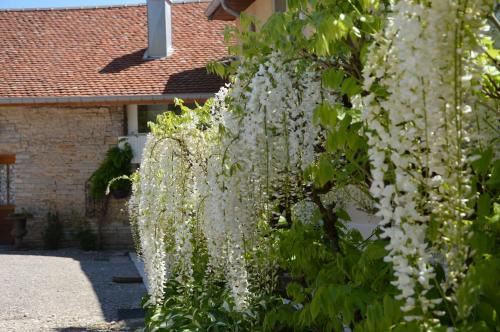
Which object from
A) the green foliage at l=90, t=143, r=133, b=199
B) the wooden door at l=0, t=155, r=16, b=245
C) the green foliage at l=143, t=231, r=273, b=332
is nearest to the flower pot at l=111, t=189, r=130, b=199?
the green foliage at l=90, t=143, r=133, b=199

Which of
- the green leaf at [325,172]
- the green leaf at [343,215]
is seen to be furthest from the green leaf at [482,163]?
the green leaf at [343,215]

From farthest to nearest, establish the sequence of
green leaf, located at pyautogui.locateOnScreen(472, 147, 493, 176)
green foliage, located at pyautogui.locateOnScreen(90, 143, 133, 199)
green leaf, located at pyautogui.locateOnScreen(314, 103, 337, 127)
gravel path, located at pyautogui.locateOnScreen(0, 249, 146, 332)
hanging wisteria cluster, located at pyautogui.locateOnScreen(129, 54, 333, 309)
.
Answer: green foliage, located at pyautogui.locateOnScreen(90, 143, 133, 199) → gravel path, located at pyautogui.locateOnScreen(0, 249, 146, 332) → hanging wisteria cluster, located at pyautogui.locateOnScreen(129, 54, 333, 309) → green leaf, located at pyautogui.locateOnScreen(314, 103, 337, 127) → green leaf, located at pyautogui.locateOnScreen(472, 147, 493, 176)

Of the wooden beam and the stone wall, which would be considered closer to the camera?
the stone wall

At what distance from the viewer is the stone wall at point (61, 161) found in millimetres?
21406

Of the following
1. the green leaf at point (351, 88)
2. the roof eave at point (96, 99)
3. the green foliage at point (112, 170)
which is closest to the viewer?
the green leaf at point (351, 88)

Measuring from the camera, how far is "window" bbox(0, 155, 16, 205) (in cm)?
2256

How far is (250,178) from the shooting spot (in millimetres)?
4879

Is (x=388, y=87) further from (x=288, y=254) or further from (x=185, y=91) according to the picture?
(x=185, y=91)

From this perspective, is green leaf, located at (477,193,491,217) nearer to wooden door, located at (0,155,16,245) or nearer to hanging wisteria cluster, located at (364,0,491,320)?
Result: hanging wisteria cluster, located at (364,0,491,320)

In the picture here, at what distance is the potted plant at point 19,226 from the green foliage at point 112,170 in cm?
180

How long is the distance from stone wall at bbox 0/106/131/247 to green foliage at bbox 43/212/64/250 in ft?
0.83

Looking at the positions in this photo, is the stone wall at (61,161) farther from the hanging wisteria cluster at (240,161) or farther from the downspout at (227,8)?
the hanging wisteria cluster at (240,161)

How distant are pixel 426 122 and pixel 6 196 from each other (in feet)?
70.8

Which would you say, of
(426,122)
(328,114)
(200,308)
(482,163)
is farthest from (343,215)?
(426,122)
